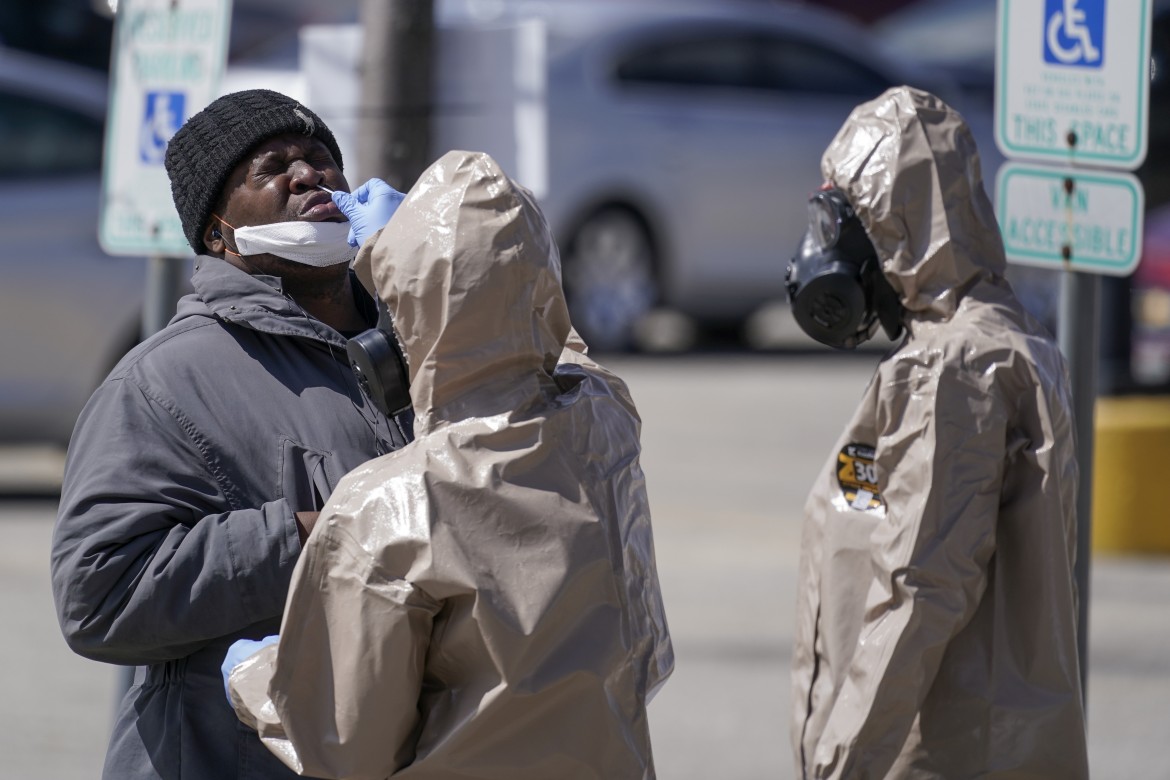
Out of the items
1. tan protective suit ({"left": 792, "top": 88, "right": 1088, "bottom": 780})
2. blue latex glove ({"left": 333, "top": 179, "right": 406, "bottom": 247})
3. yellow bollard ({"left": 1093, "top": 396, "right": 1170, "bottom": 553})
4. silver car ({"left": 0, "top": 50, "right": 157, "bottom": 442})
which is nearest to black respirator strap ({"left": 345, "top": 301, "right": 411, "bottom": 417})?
blue latex glove ({"left": 333, "top": 179, "right": 406, "bottom": 247})

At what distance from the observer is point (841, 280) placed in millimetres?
3584

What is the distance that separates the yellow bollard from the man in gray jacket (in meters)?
5.69

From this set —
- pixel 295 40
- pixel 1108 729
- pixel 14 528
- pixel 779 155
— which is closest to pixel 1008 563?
pixel 1108 729

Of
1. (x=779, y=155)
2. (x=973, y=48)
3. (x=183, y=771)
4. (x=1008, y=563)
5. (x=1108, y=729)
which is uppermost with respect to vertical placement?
(x=973, y=48)

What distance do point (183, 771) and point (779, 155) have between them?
1049 centimetres

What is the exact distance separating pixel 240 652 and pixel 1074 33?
239 centimetres

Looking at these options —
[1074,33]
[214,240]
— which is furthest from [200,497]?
[1074,33]

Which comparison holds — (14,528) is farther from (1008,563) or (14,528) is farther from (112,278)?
(1008,563)

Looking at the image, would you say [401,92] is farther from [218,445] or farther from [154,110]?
[218,445]

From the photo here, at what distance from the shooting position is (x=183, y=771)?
2.76 metres

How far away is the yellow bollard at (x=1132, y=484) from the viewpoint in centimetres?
804

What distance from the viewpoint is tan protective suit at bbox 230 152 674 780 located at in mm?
2395

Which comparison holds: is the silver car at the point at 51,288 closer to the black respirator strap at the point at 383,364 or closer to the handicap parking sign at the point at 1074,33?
the handicap parking sign at the point at 1074,33

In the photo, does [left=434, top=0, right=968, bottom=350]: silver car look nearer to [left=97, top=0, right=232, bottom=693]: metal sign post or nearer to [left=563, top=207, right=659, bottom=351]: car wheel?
[left=563, top=207, right=659, bottom=351]: car wheel
